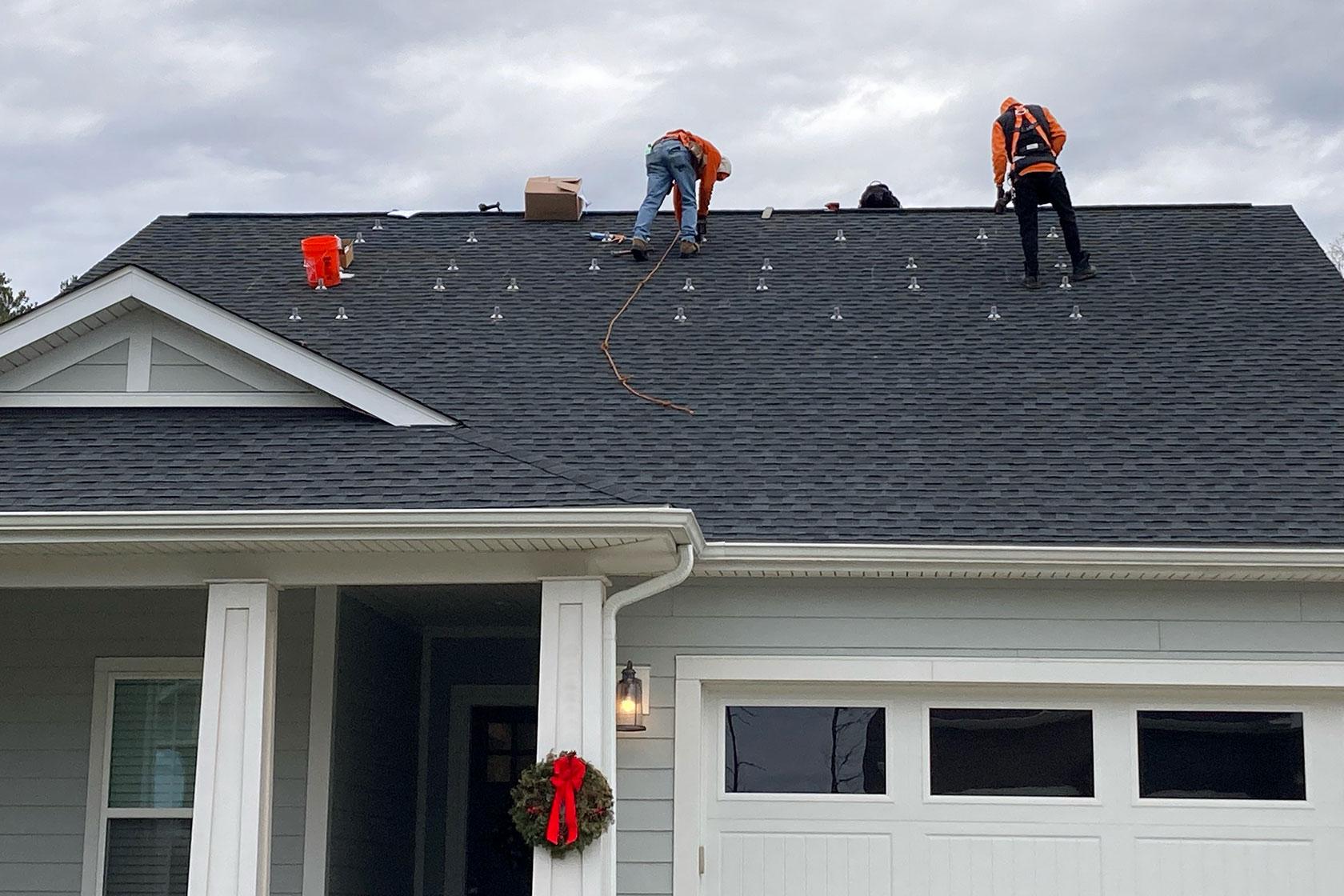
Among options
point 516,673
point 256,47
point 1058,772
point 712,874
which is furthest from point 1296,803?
point 256,47

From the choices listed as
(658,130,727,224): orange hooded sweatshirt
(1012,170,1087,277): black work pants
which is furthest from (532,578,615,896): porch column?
(658,130,727,224): orange hooded sweatshirt

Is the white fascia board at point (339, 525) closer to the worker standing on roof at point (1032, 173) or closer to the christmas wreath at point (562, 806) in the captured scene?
the christmas wreath at point (562, 806)

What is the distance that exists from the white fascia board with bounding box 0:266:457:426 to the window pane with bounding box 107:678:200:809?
1.75 meters

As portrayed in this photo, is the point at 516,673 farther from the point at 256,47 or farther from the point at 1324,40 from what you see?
the point at 1324,40

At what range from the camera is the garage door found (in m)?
6.99

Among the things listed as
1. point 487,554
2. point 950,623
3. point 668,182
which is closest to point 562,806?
point 487,554

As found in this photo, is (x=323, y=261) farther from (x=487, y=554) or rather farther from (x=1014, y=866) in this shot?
(x=1014, y=866)

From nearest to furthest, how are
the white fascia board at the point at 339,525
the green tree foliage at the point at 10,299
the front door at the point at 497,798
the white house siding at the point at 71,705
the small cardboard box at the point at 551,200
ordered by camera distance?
the white fascia board at the point at 339,525, the white house siding at the point at 71,705, the front door at the point at 497,798, the small cardboard box at the point at 551,200, the green tree foliage at the point at 10,299

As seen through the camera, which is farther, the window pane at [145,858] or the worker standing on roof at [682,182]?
the worker standing on roof at [682,182]

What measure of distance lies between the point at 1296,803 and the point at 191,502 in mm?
5006

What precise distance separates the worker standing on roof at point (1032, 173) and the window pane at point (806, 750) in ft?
13.1

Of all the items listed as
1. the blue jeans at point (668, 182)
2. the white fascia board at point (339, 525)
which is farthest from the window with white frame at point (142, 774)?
the blue jeans at point (668, 182)

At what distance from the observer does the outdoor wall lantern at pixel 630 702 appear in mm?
6863

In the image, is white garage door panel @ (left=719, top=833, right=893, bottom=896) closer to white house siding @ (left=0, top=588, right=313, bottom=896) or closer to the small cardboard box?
white house siding @ (left=0, top=588, right=313, bottom=896)
